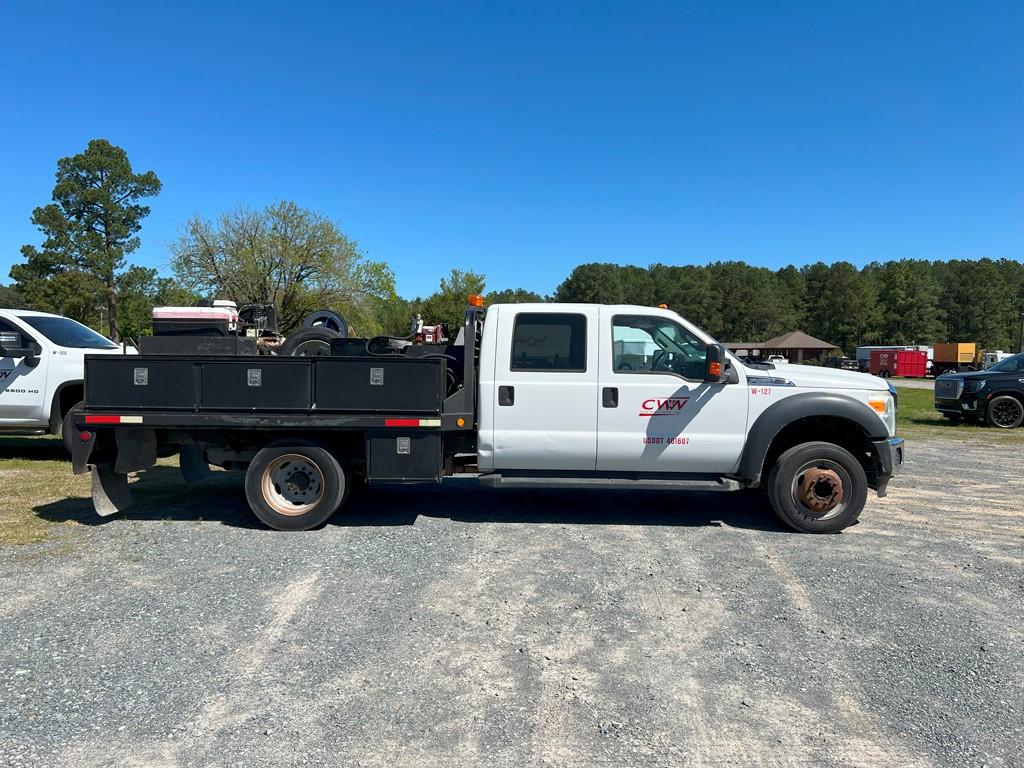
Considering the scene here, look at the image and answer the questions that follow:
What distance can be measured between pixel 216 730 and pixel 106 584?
2.27m

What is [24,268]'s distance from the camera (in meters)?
46.9

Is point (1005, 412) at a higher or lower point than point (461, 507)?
higher

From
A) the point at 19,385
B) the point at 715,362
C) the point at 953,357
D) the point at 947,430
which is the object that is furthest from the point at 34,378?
the point at 953,357

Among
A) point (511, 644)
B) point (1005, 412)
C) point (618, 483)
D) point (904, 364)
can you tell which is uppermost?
point (904, 364)

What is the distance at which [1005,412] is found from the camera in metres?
14.3

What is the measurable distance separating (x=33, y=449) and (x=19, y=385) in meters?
1.86

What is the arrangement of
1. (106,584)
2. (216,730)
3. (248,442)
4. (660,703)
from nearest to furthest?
(216,730), (660,703), (106,584), (248,442)

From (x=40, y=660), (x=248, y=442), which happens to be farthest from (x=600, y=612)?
(x=248, y=442)

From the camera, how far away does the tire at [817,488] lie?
5.86 meters

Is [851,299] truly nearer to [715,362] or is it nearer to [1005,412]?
[1005,412]

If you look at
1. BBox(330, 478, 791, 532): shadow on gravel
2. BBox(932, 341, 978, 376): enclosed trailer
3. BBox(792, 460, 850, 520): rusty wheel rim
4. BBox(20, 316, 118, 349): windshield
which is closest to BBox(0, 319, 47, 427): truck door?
BBox(20, 316, 118, 349): windshield

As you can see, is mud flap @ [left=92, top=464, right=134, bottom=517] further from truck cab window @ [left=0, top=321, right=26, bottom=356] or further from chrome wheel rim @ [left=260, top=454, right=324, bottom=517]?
truck cab window @ [left=0, top=321, right=26, bottom=356]

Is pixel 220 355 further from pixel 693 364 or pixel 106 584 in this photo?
pixel 693 364

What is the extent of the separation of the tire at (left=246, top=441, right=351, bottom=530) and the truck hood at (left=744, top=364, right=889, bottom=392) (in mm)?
3846
